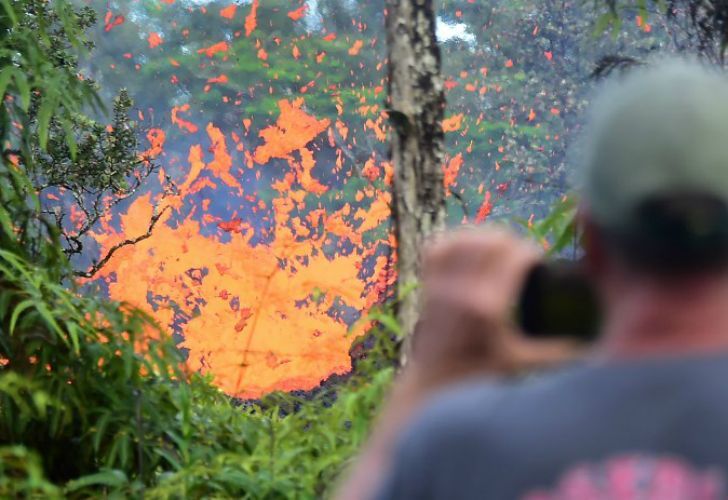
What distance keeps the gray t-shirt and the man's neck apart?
1 centimetres

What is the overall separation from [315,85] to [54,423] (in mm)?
18940

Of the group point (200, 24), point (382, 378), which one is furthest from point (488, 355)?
point (200, 24)

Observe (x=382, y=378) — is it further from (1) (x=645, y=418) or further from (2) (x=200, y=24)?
(2) (x=200, y=24)

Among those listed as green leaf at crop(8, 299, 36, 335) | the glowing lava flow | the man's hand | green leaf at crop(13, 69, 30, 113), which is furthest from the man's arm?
the glowing lava flow

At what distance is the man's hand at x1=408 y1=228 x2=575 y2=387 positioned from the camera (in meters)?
0.90

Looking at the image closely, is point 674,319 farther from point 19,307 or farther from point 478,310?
point 19,307

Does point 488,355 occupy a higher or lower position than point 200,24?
lower

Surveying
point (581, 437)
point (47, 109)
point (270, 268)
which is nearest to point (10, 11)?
point (47, 109)

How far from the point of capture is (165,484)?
3.41 meters

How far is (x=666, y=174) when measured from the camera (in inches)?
33.9

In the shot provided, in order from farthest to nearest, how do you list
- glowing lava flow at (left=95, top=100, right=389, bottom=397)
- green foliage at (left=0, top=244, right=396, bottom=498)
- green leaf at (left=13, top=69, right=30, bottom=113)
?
glowing lava flow at (left=95, top=100, right=389, bottom=397) → green leaf at (left=13, top=69, right=30, bottom=113) → green foliage at (left=0, top=244, right=396, bottom=498)

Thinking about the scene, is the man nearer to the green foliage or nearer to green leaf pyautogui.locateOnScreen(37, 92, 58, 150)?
the green foliage

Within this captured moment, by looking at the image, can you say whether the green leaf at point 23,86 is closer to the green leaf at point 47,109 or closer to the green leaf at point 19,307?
the green leaf at point 47,109

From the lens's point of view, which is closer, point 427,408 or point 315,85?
point 427,408
